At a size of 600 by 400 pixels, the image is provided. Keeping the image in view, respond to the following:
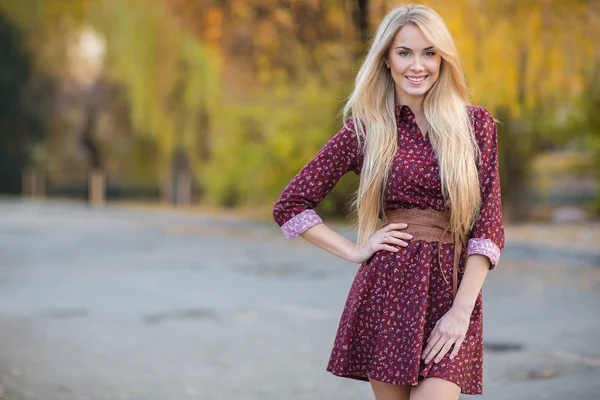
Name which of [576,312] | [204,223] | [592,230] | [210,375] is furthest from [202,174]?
[210,375]

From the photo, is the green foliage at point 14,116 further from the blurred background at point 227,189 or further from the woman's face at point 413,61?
the woman's face at point 413,61

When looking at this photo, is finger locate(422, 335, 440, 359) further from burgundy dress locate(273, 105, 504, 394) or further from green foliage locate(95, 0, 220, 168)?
green foliage locate(95, 0, 220, 168)

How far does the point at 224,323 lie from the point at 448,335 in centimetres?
626

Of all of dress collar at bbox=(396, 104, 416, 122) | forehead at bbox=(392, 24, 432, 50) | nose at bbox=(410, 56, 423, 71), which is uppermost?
forehead at bbox=(392, 24, 432, 50)

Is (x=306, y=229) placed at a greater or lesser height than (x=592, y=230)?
greater

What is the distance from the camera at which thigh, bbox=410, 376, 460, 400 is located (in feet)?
10.8

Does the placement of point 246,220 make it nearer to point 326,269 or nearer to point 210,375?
point 326,269

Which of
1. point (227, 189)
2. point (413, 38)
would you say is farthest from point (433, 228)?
point (227, 189)

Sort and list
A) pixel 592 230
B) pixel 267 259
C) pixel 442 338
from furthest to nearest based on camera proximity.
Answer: pixel 592 230
pixel 267 259
pixel 442 338

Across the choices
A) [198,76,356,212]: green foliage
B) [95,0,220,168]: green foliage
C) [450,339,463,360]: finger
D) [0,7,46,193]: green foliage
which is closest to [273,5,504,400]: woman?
[450,339,463,360]: finger

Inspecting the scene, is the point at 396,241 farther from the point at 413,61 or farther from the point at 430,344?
the point at 413,61

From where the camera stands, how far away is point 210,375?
7.14 m

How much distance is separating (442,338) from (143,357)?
4.84 m

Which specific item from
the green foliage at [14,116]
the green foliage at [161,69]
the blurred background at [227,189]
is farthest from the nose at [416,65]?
the green foliage at [14,116]
